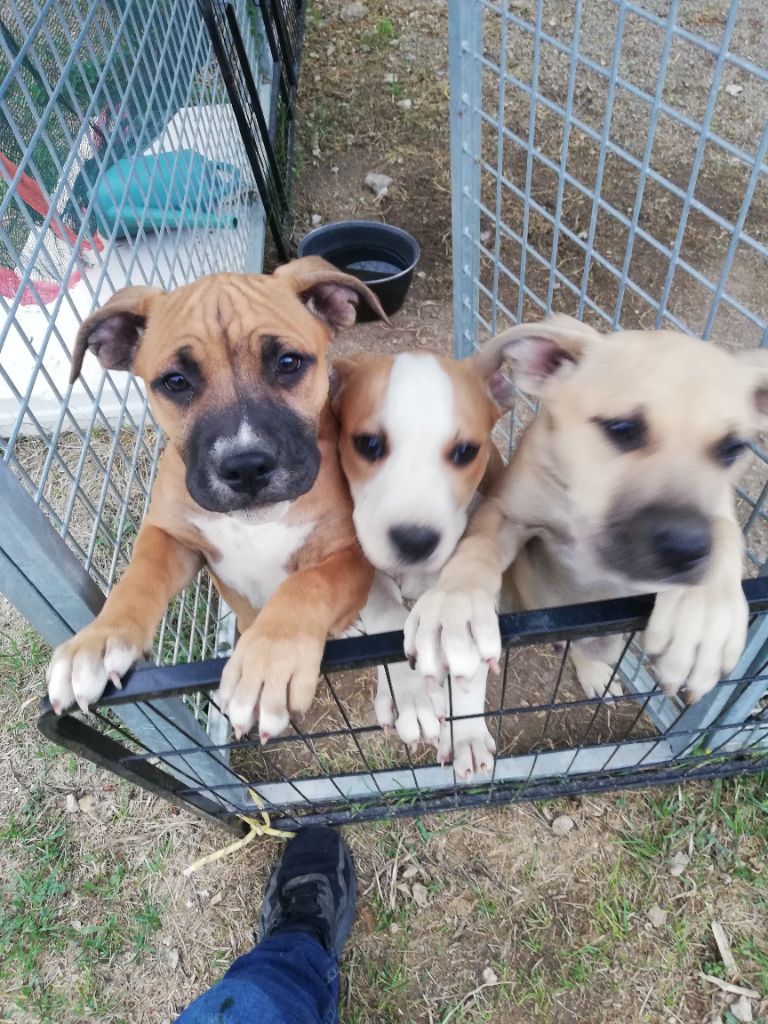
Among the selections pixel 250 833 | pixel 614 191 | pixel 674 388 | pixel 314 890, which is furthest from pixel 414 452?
pixel 614 191

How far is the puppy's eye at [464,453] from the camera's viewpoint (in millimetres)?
2051

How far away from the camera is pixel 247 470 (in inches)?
69.9

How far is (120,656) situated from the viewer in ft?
5.34

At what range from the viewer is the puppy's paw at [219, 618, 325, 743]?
1.68 m

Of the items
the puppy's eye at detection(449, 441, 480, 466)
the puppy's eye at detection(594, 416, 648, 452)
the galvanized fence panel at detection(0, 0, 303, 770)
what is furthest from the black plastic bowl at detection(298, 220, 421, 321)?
the puppy's eye at detection(594, 416, 648, 452)

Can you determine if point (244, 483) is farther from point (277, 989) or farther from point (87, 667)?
point (277, 989)

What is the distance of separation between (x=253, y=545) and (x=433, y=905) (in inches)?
58.9

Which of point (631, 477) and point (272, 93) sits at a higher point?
point (631, 477)

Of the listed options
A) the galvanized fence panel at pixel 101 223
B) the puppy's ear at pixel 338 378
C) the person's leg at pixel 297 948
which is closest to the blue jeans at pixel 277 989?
the person's leg at pixel 297 948

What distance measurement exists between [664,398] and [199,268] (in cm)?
216

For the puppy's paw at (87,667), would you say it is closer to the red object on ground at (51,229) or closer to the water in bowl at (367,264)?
the red object on ground at (51,229)

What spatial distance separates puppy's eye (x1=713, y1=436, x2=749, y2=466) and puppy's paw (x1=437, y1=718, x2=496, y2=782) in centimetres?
129

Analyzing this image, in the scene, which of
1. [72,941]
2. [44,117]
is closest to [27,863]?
[72,941]

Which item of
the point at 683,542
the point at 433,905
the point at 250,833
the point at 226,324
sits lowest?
the point at 433,905
